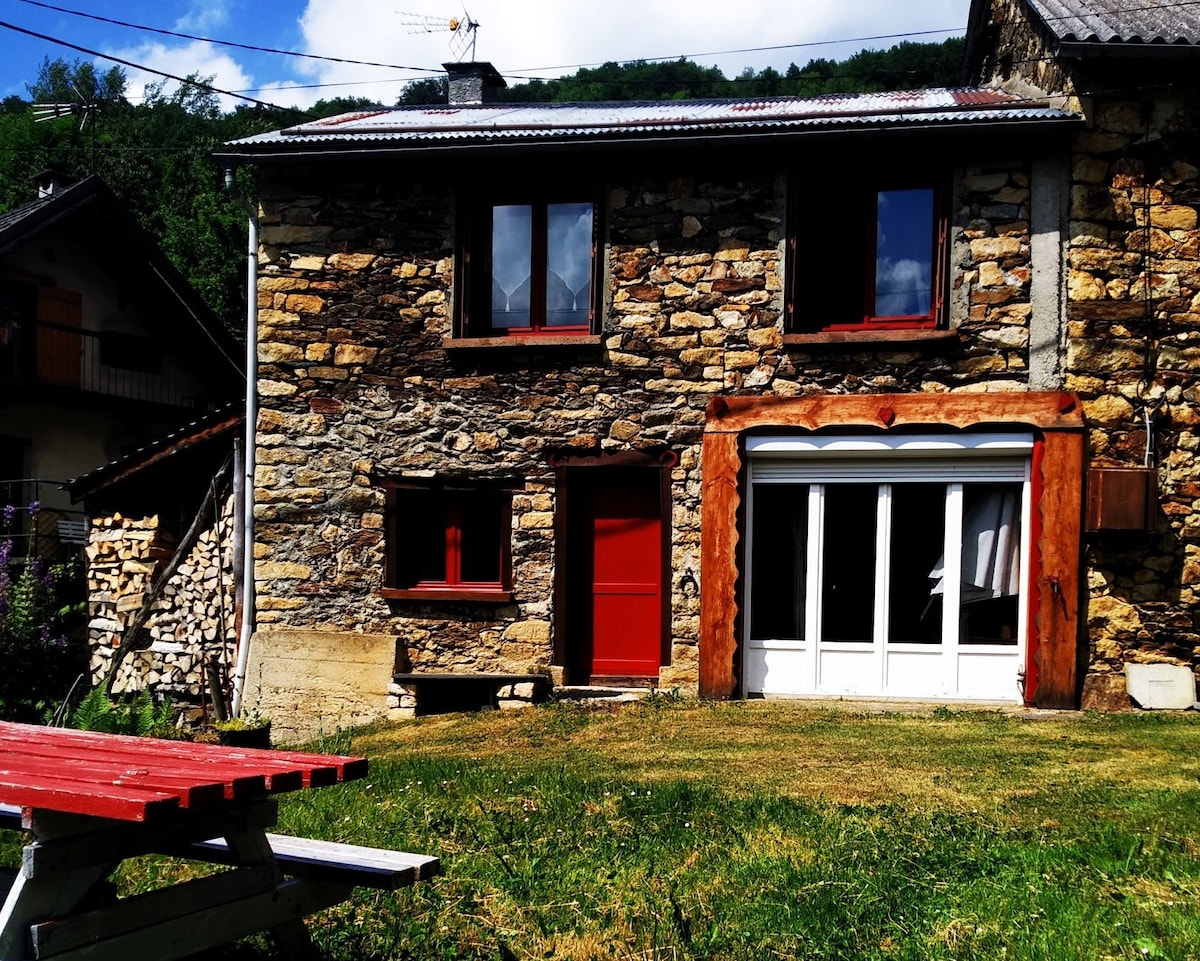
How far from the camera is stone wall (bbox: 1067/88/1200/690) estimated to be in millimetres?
9586

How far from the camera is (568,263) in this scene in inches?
426

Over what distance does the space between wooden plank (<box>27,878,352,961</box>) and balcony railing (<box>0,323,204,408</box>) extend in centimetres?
1525

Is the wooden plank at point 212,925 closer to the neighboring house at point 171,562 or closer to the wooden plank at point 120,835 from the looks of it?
the wooden plank at point 120,835

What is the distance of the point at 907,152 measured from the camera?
33.3 feet

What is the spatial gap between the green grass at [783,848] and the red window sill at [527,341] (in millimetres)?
3989

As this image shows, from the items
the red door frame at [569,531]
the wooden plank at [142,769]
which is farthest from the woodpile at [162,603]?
the wooden plank at [142,769]

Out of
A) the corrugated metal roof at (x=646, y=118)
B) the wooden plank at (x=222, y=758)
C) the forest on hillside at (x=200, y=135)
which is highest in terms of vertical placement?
the forest on hillside at (x=200, y=135)

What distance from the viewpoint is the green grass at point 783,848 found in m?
4.04

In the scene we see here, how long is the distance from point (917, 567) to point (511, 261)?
187 inches

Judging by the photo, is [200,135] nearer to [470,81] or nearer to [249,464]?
[470,81]

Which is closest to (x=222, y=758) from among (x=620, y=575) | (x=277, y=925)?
(x=277, y=925)

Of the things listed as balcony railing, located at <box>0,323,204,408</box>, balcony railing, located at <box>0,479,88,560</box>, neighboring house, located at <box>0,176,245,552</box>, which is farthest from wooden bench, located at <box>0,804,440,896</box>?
balcony railing, located at <box>0,323,204,408</box>

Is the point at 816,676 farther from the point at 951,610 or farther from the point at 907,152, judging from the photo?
the point at 907,152

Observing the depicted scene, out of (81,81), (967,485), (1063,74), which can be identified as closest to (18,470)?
(967,485)
